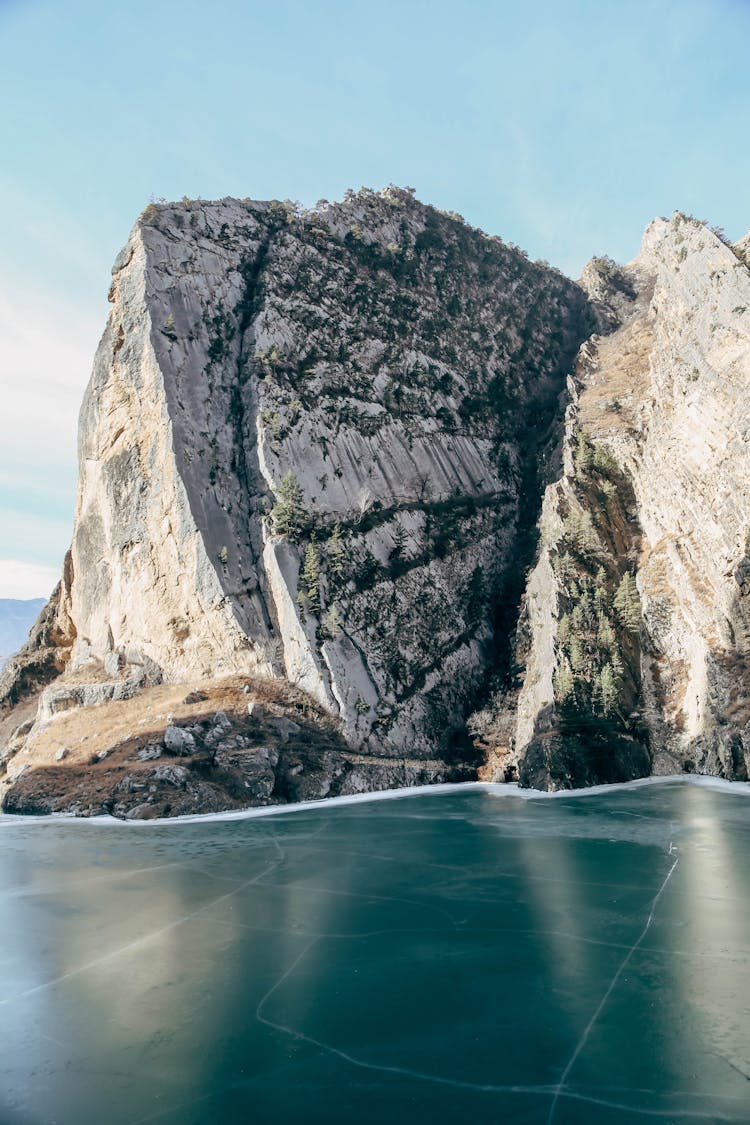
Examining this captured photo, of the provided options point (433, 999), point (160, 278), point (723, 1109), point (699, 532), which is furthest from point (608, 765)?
point (160, 278)

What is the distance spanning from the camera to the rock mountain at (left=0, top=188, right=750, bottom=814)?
36438 millimetres

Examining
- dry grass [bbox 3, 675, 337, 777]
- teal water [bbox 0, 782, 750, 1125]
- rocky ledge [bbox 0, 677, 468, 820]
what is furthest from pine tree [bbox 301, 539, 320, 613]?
teal water [bbox 0, 782, 750, 1125]

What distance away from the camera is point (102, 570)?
4991 cm

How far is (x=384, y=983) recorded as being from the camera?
35.8 feet

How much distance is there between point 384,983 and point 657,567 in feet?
112

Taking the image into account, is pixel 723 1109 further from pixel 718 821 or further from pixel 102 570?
pixel 102 570

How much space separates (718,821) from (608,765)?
10.8 m

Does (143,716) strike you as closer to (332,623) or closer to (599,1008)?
(332,623)

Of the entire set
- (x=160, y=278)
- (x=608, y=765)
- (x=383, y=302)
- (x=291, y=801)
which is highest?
(x=383, y=302)

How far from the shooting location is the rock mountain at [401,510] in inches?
1435

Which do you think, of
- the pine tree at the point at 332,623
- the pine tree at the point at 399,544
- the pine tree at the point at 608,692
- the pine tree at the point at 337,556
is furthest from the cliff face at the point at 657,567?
the pine tree at the point at 337,556

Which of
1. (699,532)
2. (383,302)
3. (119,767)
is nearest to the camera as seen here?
(119,767)

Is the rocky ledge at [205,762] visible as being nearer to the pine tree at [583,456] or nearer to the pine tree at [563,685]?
the pine tree at [563,685]

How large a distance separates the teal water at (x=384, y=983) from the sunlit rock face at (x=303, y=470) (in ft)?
61.5
